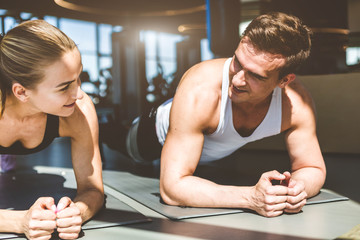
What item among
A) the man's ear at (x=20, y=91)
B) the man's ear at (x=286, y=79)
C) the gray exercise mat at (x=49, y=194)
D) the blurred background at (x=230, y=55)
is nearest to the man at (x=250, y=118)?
the man's ear at (x=286, y=79)

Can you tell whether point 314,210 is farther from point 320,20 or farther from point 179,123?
point 320,20

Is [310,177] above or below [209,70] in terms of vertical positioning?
below

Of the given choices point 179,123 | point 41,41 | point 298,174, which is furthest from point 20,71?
point 298,174

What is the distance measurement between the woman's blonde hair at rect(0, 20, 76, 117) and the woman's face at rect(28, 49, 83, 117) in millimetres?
15

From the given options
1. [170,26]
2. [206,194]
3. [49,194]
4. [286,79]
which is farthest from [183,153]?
[170,26]

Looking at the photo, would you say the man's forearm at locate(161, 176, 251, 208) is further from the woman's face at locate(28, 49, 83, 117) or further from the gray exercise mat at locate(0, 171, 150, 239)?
the woman's face at locate(28, 49, 83, 117)

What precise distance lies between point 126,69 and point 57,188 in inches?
138

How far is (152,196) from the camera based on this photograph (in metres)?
1.46

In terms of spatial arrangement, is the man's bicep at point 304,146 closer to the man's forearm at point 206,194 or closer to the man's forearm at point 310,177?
the man's forearm at point 310,177

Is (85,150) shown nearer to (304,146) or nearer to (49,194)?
(49,194)

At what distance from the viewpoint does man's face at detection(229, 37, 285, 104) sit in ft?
3.84

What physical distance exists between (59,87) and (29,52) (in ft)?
0.40

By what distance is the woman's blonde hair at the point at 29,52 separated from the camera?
0.93 meters

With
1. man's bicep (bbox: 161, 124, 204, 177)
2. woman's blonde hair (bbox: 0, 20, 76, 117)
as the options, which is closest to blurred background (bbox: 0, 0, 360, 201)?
woman's blonde hair (bbox: 0, 20, 76, 117)
